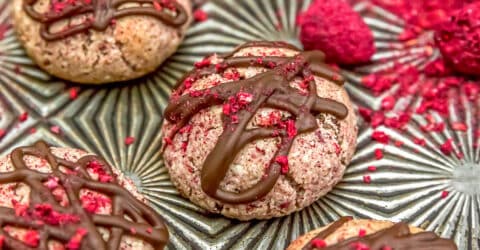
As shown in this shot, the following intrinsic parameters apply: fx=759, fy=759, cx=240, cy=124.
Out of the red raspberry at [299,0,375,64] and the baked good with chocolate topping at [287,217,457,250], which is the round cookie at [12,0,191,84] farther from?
the baked good with chocolate topping at [287,217,457,250]

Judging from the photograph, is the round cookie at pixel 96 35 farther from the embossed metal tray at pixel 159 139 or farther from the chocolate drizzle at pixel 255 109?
the chocolate drizzle at pixel 255 109

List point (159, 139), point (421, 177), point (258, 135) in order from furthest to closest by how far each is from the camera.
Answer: point (159, 139) < point (421, 177) < point (258, 135)

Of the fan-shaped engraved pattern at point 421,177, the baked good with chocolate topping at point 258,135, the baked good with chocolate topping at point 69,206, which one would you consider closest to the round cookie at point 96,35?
the baked good with chocolate topping at point 258,135

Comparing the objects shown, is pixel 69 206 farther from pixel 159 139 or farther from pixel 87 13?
pixel 87 13

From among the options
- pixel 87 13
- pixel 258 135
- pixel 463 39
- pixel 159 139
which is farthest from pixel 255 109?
pixel 463 39

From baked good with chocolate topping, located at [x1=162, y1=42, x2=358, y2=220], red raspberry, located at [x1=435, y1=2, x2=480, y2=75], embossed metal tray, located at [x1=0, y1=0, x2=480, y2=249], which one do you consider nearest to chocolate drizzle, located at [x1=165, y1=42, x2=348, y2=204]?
baked good with chocolate topping, located at [x1=162, y1=42, x2=358, y2=220]

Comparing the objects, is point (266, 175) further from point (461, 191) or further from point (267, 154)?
point (461, 191)
